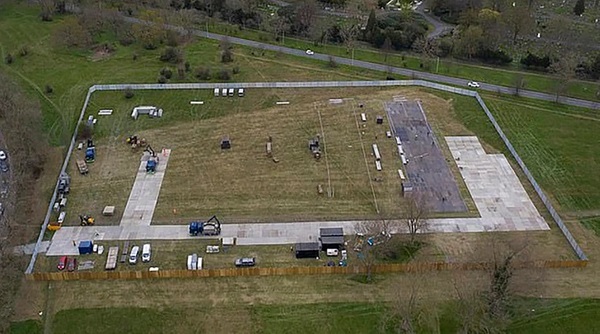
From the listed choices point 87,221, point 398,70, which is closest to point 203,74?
point 398,70

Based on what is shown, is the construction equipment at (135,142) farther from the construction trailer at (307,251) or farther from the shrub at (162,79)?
the construction trailer at (307,251)

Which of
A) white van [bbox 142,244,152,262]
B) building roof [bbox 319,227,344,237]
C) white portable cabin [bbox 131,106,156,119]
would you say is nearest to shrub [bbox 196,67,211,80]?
white portable cabin [bbox 131,106,156,119]

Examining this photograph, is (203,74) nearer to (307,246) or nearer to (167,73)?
(167,73)

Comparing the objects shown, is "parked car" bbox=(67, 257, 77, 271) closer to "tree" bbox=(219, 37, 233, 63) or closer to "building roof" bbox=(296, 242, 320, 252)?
"building roof" bbox=(296, 242, 320, 252)

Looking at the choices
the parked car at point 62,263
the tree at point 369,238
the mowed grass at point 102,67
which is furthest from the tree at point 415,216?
the mowed grass at point 102,67

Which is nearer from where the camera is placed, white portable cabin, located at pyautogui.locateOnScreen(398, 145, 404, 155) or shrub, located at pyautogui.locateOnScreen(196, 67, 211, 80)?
white portable cabin, located at pyautogui.locateOnScreen(398, 145, 404, 155)

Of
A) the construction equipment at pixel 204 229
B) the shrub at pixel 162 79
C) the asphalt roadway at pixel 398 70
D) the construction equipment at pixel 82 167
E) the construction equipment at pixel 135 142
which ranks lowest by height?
the construction equipment at pixel 204 229
